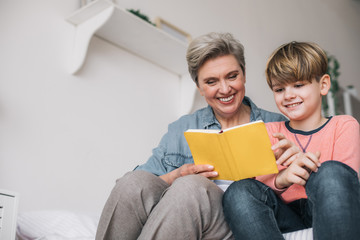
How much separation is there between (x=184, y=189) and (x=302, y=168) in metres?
0.28

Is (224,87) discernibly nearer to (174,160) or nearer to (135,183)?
(174,160)

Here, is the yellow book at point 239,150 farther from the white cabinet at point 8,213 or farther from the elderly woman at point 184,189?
the white cabinet at point 8,213

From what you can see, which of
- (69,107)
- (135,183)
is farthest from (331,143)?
(69,107)

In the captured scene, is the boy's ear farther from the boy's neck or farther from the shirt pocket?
the shirt pocket

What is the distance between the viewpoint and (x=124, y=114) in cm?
206

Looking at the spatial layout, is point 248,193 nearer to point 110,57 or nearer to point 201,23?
point 110,57

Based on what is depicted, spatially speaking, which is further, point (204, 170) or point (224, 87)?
point (224, 87)

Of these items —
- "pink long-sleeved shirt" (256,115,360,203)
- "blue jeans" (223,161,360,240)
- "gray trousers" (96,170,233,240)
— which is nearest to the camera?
"blue jeans" (223,161,360,240)

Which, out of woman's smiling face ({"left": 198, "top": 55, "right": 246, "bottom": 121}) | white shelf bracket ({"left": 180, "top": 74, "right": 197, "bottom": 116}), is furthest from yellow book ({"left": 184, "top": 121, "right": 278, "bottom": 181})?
white shelf bracket ({"left": 180, "top": 74, "right": 197, "bottom": 116})

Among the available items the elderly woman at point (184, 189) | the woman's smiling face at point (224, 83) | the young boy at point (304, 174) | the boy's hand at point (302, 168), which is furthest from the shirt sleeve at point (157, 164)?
the boy's hand at point (302, 168)

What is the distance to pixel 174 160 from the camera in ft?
4.53

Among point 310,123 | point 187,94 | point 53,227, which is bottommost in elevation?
point 53,227

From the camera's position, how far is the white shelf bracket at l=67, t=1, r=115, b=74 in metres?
1.80

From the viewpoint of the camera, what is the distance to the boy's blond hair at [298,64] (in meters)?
1.14
